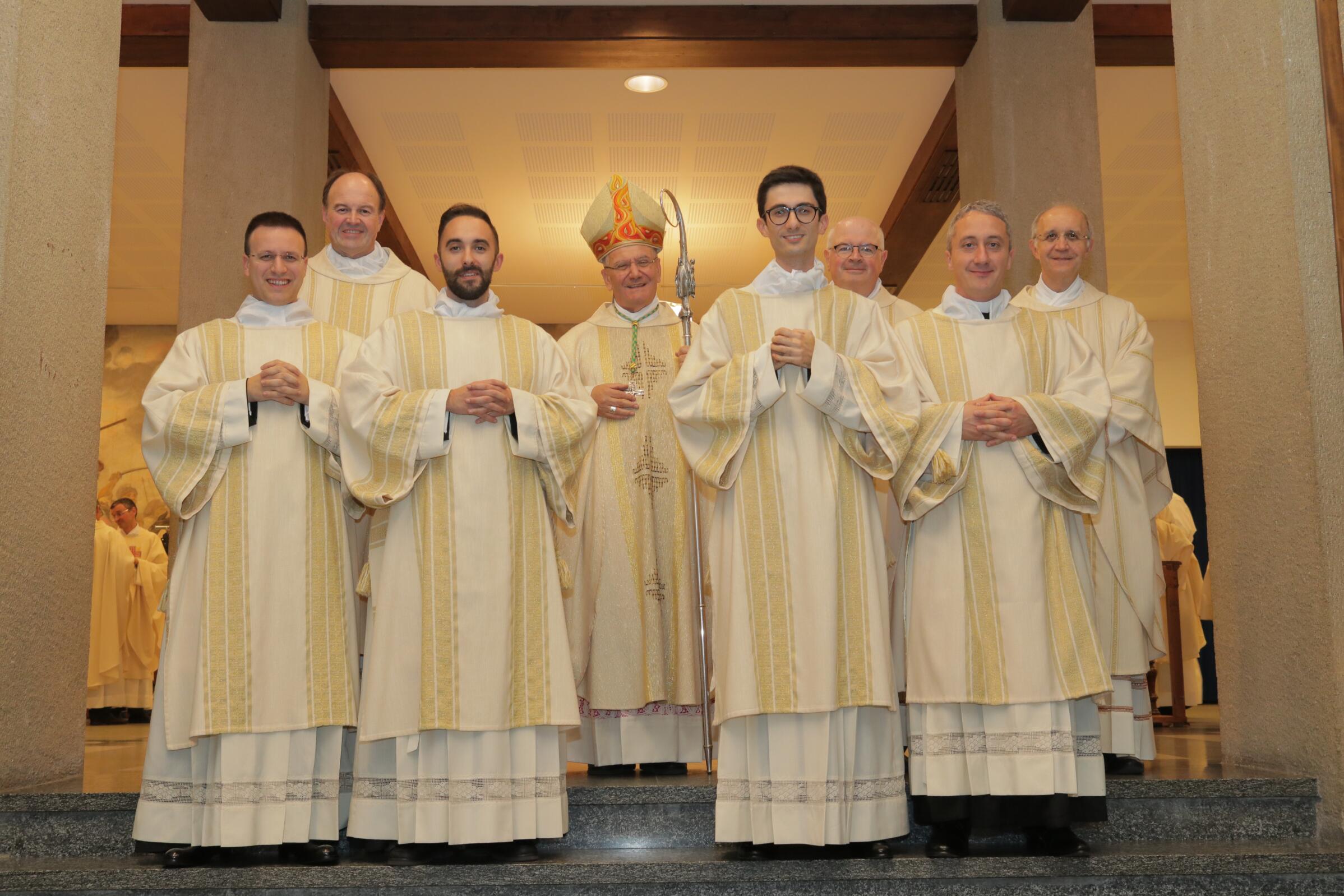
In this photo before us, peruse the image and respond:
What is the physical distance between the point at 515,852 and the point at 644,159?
7.44 metres

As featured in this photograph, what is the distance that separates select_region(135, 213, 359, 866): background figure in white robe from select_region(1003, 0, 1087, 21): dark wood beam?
5431 millimetres

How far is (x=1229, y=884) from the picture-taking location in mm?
4062

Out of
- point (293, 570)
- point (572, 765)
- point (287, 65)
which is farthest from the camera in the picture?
point (287, 65)

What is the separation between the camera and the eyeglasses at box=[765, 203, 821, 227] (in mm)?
4344

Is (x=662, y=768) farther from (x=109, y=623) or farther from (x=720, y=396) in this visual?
(x=109, y=623)

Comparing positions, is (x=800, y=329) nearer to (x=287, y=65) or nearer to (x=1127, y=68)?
(x=287, y=65)

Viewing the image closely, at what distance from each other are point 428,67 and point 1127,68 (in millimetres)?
4848

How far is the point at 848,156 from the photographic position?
10.5 metres

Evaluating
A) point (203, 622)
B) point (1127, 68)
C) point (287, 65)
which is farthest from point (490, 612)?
point (1127, 68)

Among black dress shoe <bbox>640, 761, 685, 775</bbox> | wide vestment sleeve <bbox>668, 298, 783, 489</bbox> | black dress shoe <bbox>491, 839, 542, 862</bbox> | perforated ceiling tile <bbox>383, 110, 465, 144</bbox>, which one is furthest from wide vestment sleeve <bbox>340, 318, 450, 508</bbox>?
perforated ceiling tile <bbox>383, 110, 465, 144</bbox>

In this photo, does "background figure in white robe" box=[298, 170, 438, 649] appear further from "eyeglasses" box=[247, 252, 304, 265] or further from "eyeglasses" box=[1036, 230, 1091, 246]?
"eyeglasses" box=[1036, 230, 1091, 246]

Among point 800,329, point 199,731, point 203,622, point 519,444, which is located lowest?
point 199,731

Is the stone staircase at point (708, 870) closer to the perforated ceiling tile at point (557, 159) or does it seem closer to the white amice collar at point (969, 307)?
the white amice collar at point (969, 307)

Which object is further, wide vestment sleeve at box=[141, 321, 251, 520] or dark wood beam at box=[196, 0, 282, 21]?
dark wood beam at box=[196, 0, 282, 21]
